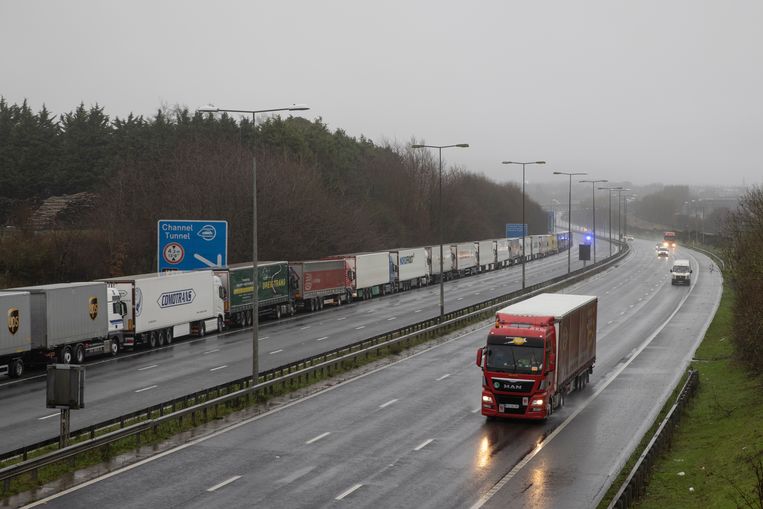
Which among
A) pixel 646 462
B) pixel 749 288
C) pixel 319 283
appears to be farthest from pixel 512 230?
pixel 646 462

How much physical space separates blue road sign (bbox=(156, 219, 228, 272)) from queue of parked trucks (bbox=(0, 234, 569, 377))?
3.81 ft

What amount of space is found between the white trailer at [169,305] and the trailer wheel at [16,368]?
829 cm

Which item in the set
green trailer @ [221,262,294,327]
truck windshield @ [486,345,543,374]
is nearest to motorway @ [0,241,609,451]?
green trailer @ [221,262,294,327]

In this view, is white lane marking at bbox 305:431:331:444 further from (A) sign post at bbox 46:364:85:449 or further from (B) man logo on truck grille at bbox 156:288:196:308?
(B) man logo on truck grille at bbox 156:288:196:308

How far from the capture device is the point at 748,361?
3475 cm

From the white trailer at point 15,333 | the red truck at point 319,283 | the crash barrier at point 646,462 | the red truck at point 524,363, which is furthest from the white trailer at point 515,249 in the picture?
the red truck at point 524,363

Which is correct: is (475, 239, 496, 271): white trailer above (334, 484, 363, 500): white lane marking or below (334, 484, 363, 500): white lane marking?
above

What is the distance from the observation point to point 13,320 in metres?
37.9

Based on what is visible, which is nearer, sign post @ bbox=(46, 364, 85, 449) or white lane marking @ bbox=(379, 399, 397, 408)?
sign post @ bbox=(46, 364, 85, 449)

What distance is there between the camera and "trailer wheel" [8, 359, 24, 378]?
39.3 m

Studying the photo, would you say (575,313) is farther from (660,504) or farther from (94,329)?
(94,329)

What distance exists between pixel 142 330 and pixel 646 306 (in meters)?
38.6

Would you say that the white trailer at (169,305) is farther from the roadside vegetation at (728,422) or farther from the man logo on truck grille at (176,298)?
the roadside vegetation at (728,422)

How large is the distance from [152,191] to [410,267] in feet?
81.8
